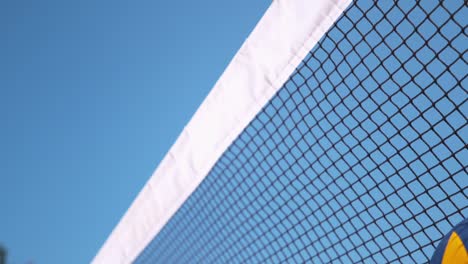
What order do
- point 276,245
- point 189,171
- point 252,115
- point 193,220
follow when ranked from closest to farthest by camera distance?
point 252,115
point 189,171
point 276,245
point 193,220

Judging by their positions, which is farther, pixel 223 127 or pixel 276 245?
pixel 276 245

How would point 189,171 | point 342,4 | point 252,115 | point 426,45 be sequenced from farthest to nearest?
point 189,171, point 252,115, point 426,45, point 342,4

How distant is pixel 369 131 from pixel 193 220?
221cm

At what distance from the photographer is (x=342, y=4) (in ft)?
6.57

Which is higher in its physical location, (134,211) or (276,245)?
(134,211)

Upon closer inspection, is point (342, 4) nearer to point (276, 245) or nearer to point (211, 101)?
point (211, 101)

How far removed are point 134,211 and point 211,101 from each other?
1124 mm

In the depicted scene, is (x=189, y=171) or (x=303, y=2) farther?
(x=189, y=171)

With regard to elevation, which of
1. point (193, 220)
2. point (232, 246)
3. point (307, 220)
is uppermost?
point (193, 220)

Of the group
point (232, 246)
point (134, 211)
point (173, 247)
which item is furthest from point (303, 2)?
point (173, 247)

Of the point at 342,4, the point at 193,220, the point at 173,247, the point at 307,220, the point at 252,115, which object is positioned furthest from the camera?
the point at 173,247

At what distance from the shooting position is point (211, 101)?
104 inches

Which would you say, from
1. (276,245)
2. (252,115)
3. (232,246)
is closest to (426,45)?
(252,115)

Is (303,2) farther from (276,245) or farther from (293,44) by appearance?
(276,245)
